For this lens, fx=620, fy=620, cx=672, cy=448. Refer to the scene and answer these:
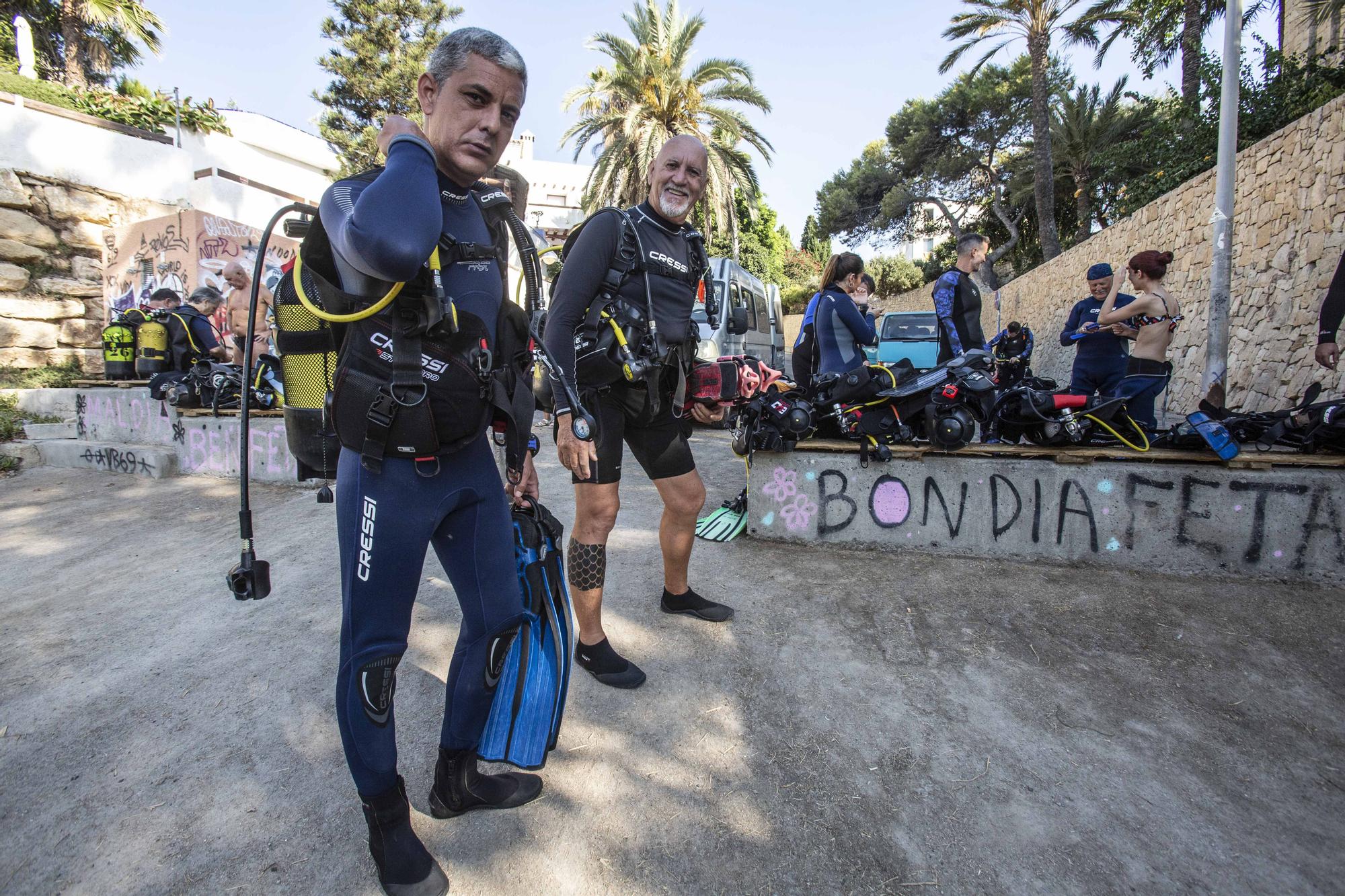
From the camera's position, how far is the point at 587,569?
2609 mm

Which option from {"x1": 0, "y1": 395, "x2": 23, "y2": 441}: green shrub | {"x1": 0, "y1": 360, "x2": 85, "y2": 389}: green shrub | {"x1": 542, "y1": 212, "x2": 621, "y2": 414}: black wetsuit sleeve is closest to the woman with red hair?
{"x1": 542, "y1": 212, "x2": 621, "y2": 414}: black wetsuit sleeve

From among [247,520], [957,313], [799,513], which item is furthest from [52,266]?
[957,313]

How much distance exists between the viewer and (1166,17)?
16.0m

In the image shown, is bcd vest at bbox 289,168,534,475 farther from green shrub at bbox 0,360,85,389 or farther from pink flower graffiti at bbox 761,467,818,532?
green shrub at bbox 0,360,85,389

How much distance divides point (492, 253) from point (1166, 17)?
22210 millimetres

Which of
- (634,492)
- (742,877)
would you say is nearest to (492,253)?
(742,877)

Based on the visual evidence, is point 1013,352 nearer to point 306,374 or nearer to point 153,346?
point 306,374

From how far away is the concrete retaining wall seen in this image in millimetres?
6391

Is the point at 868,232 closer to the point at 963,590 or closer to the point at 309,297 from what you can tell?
the point at 963,590

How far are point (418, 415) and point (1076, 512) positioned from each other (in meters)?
3.90

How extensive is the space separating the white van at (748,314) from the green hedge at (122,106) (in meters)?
12.6

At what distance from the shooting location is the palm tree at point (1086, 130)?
21969 millimetres

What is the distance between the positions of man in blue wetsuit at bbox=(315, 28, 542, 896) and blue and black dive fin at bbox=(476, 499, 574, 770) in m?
0.24

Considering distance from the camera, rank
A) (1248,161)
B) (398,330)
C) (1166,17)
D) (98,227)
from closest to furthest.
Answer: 1. (398,330)
2. (1248,161)
3. (98,227)
4. (1166,17)
